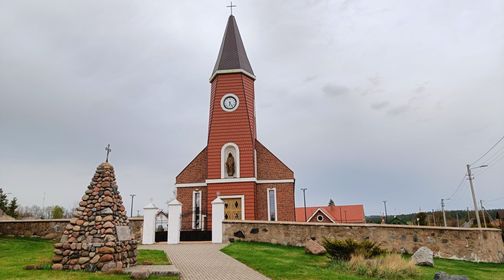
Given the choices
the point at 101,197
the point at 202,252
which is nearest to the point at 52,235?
the point at 202,252

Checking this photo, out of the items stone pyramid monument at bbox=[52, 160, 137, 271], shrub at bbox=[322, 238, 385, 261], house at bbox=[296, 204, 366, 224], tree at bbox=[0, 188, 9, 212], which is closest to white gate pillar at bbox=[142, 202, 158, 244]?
stone pyramid monument at bbox=[52, 160, 137, 271]

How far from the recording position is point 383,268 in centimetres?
934

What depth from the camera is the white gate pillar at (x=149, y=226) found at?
16219mm

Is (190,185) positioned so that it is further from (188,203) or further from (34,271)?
(34,271)

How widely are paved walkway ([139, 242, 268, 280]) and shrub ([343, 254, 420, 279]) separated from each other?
281cm

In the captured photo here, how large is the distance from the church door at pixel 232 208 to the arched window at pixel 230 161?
152 centimetres

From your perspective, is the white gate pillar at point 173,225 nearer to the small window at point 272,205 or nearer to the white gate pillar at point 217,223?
the white gate pillar at point 217,223

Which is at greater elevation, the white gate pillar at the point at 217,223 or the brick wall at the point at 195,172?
the brick wall at the point at 195,172

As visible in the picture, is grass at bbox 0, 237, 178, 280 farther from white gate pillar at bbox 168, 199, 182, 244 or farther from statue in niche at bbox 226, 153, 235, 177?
statue in niche at bbox 226, 153, 235, 177

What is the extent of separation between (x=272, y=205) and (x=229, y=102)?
24.1 ft

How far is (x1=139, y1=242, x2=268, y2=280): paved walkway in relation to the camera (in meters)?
8.23

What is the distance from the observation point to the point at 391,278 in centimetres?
891

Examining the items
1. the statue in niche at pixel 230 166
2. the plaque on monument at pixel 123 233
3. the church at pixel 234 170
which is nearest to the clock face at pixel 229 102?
the church at pixel 234 170

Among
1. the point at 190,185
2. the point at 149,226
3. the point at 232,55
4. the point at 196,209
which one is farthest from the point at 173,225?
the point at 232,55
